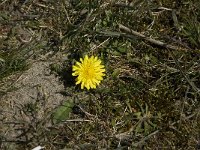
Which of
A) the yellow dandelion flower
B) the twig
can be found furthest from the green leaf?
the twig

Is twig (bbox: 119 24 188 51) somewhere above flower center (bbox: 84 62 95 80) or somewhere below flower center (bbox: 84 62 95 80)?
above

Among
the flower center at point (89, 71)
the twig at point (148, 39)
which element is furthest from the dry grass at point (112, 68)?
the flower center at point (89, 71)

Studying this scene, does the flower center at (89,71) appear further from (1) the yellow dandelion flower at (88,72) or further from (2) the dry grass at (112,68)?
(2) the dry grass at (112,68)

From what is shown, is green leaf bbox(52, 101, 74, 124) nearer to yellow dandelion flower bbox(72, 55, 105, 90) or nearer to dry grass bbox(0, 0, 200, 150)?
dry grass bbox(0, 0, 200, 150)

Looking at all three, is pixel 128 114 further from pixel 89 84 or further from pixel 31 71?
pixel 31 71

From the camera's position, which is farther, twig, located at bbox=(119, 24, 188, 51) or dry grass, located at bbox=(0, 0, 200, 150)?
twig, located at bbox=(119, 24, 188, 51)

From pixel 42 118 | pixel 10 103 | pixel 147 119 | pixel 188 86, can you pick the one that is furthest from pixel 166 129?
pixel 10 103
